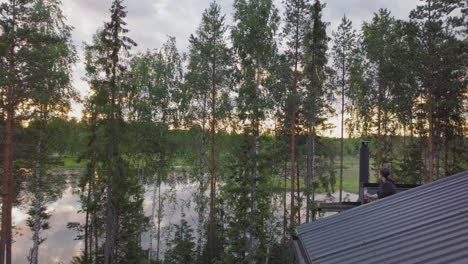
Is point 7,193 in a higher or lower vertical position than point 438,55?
lower

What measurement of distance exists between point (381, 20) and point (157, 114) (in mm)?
17404

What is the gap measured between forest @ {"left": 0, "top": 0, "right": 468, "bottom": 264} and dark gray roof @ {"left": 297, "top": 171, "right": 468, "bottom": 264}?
39.2 ft

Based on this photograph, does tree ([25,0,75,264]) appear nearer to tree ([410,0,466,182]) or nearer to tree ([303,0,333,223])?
tree ([303,0,333,223])

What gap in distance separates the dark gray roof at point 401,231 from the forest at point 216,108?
1195 centimetres

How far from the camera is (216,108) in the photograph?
66.9 feet

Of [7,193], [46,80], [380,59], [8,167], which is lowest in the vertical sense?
[7,193]

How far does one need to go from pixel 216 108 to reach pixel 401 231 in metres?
16.1

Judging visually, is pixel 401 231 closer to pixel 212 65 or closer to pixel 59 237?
pixel 212 65

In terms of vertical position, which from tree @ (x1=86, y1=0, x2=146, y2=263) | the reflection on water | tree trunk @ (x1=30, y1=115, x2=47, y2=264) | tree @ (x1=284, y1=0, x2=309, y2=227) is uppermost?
tree @ (x1=284, y1=0, x2=309, y2=227)

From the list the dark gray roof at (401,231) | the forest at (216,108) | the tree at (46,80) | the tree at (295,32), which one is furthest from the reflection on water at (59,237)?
the dark gray roof at (401,231)

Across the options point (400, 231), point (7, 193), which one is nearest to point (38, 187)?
point (7, 193)

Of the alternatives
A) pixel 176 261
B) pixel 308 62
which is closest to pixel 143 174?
pixel 176 261

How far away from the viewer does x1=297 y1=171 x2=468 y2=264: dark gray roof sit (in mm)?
3984

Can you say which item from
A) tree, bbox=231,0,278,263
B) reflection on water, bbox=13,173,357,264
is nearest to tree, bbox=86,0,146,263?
tree, bbox=231,0,278,263
